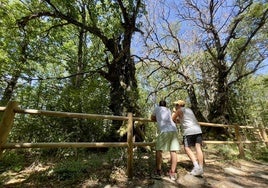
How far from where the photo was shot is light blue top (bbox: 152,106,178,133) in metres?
4.65

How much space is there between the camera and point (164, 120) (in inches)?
187

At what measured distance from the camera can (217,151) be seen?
827 cm

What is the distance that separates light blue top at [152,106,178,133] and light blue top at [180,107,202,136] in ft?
1.40

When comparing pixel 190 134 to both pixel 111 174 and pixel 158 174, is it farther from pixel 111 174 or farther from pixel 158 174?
pixel 111 174

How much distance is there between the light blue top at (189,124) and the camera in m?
5.00

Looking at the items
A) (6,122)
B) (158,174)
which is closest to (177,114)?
(158,174)

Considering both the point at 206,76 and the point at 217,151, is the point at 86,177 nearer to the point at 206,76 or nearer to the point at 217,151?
the point at 217,151

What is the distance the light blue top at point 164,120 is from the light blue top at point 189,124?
0.43 meters

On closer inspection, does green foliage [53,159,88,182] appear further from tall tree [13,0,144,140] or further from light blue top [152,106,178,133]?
tall tree [13,0,144,140]

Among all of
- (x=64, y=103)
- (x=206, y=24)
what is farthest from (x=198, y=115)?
(x=64, y=103)

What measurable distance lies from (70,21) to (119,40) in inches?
73.1

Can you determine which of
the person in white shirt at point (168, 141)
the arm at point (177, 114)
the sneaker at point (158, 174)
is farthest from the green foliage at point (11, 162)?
the arm at point (177, 114)

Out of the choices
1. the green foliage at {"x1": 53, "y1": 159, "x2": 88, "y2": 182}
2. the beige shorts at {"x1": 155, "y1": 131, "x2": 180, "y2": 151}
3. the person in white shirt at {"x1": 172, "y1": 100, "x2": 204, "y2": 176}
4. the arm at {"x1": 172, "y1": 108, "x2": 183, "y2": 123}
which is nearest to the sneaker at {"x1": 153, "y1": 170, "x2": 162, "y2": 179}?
the beige shorts at {"x1": 155, "y1": 131, "x2": 180, "y2": 151}

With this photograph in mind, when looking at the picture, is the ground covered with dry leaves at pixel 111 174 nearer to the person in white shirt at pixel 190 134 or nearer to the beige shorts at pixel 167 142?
the person in white shirt at pixel 190 134
